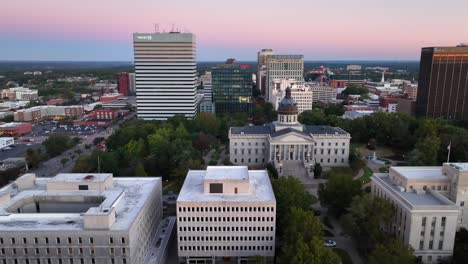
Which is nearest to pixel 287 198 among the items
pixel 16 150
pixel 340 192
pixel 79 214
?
pixel 340 192

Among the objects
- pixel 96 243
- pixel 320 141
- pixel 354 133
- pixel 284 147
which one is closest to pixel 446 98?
pixel 354 133

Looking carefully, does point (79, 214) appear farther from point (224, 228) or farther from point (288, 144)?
point (288, 144)

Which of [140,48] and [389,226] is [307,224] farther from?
[140,48]

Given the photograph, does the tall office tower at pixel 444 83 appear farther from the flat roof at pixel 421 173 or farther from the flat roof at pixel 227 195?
the flat roof at pixel 227 195

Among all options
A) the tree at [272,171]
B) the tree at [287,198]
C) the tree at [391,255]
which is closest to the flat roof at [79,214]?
the tree at [287,198]

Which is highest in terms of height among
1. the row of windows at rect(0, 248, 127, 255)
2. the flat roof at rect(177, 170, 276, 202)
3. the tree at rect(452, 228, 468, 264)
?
the flat roof at rect(177, 170, 276, 202)

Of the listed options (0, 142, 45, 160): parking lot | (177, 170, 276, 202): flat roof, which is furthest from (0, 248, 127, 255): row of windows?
(0, 142, 45, 160): parking lot

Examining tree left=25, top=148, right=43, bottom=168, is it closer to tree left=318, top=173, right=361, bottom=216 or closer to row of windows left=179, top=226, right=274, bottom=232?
row of windows left=179, top=226, right=274, bottom=232
